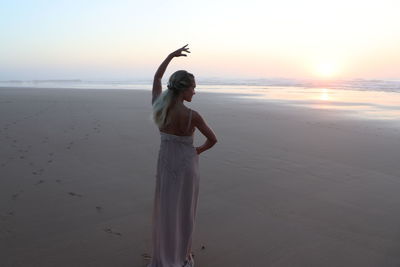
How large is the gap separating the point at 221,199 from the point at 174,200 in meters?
2.33

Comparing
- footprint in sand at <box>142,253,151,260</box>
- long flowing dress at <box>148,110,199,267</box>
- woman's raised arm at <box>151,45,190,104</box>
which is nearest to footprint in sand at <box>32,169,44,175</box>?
footprint in sand at <box>142,253,151,260</box>

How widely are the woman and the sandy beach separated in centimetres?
46

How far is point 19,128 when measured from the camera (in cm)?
1072

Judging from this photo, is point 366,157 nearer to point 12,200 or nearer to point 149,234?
point 149,234

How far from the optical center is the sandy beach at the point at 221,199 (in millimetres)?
4043

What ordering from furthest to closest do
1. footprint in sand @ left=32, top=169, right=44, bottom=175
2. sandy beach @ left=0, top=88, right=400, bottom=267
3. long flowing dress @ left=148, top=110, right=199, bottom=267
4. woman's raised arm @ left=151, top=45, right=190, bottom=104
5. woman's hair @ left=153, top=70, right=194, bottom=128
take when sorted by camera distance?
1. footprint in sand @ left=32, top=169, right=44, bottom=175
2. sandy beach @ left=0, top=88, right=400, bottom=267
3. woman's raised arm @ left=151, top=45, right=190, bottom=104
4. long flowing dress @ left=148, top=110, right=199, bottom=267
5. woman's hair @ left=153, top=70, right=194, bottom=128

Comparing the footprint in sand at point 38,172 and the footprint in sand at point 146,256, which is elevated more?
the footprint in sand at point 38,172

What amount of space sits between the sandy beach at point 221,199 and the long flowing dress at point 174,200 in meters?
0.43

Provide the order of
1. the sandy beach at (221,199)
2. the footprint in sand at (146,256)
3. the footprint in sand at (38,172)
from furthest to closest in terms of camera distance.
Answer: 1. the footprint in sand at (38,172)
2. the sandy beach at (221,199)
3. the footprint in sand at (146,256)

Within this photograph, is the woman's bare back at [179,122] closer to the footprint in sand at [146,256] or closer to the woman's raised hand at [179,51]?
the woman's raised hand at [179,51]

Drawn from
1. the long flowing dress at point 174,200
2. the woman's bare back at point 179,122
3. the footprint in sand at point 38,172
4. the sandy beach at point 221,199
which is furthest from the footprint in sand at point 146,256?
the footprint in sand at point 38,172

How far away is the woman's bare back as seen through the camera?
322 cm

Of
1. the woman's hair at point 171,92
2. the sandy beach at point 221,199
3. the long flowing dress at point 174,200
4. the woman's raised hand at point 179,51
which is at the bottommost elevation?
the sandy beach at point 221,199

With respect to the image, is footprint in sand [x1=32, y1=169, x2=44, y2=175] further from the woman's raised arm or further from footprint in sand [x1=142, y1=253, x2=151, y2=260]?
the woman's raised arm
